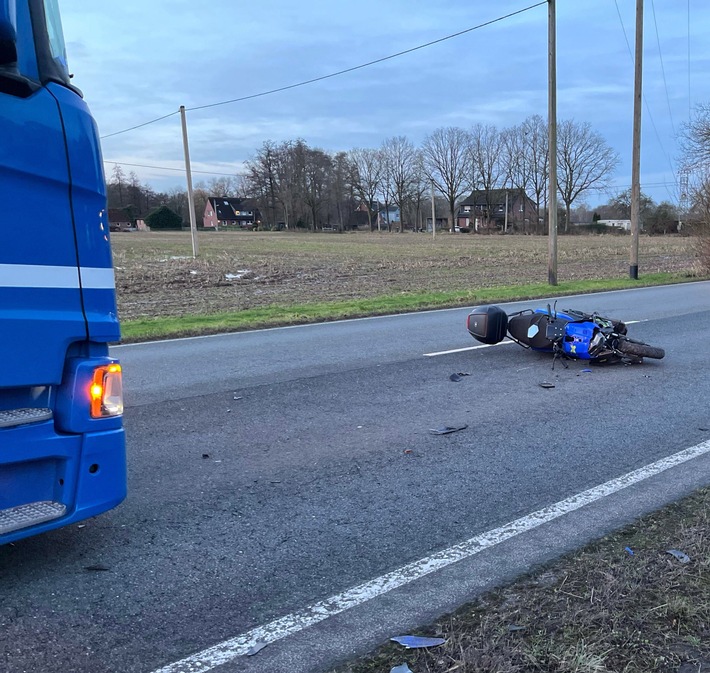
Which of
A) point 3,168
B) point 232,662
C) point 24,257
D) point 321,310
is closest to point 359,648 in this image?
point 232,662

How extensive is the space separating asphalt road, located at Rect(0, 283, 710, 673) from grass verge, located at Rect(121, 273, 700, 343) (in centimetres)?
334

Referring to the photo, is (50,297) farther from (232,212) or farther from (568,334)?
(232,212)

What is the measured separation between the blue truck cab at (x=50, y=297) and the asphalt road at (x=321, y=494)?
1.65ft

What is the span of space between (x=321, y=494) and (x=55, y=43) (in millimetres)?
2894

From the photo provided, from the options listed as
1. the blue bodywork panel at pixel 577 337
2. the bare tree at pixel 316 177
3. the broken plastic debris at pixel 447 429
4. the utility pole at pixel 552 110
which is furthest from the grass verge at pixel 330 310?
the bare tree at pixel 316 177

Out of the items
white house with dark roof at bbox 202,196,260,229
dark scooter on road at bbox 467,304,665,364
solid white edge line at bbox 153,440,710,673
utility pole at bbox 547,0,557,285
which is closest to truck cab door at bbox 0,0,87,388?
solid white edge line at bbox 153,440,710,673

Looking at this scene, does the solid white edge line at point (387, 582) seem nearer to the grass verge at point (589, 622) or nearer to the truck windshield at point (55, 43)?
the grass verge at point (589, 622)

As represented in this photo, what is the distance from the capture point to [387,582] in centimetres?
311

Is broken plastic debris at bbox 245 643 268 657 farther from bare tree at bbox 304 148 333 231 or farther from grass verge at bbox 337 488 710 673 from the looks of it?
bare tree at bbox 304 148 333 231

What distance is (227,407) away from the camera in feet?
20.7

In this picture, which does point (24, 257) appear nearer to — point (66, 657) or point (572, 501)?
point (66, 657)

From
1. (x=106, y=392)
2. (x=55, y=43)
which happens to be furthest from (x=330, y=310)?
(x=55, y=43)

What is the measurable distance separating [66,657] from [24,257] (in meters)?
1.62

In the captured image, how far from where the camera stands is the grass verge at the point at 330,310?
11617mm
